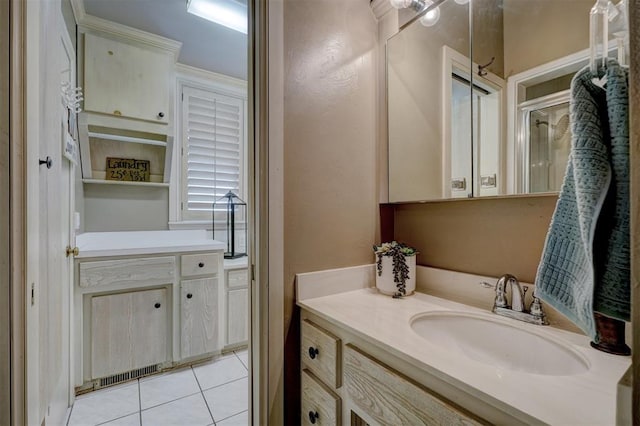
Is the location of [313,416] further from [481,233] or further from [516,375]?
[481,233]

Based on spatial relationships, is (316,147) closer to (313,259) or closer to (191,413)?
(313,259)

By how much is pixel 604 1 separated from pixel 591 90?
43cm

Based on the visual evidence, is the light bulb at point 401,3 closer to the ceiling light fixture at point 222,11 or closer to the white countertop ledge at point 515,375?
the ceiling light fixture at point 222,11

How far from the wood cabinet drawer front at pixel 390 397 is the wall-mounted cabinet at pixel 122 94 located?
85.6 inches

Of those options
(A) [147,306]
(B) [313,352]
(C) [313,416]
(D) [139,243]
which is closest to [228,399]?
(A) [147,306]

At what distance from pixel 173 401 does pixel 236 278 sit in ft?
2.70

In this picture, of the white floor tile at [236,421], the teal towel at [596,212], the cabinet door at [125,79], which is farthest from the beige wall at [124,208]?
the teal towel at [596,212]

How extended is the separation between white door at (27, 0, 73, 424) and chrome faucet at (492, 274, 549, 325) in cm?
141

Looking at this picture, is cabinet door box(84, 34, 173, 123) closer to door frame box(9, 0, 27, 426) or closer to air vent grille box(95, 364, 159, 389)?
door frame box(9, 0, 27, 426)

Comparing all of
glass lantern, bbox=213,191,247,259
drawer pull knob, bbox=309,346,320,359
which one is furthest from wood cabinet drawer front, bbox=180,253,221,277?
drawer pull knob, bbox=309,346,320,359

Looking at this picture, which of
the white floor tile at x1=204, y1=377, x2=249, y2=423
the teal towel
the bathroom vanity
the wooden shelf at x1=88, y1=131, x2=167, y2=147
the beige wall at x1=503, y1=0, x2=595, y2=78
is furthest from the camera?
the wooden shelf at x1=88, y1=131, x2=167, y2=147

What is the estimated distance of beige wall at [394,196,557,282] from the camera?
0.94 metres

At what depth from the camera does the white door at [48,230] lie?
86 centimetres

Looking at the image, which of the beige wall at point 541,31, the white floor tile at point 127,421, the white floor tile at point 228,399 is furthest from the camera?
the white floor tile at point 228,399
